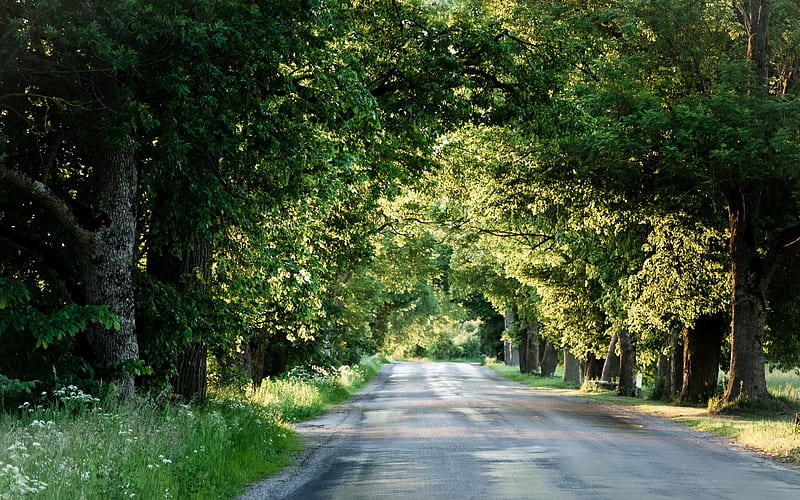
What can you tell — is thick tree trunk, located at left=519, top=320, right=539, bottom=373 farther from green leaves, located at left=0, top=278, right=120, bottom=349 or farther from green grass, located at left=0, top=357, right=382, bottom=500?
green leaves, located at left=0, top=278, right=120, bottom=349

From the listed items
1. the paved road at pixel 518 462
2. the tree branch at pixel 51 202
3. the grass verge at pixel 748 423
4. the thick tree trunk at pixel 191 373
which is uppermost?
the tree branch at pixel 51 202

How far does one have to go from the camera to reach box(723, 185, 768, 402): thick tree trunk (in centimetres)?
2334

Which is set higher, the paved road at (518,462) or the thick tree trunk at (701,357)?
the thick tree trunk at (701,357)

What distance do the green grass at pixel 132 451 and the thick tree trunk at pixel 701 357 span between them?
53.1 ft

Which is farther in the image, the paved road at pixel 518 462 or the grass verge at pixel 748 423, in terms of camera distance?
the grass verge at pixel 748 423

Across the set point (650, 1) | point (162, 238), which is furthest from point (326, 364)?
point (162, 238)

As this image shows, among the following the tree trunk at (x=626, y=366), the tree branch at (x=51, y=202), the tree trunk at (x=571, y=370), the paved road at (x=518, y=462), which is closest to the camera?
the paved road at (x=518, y=462)

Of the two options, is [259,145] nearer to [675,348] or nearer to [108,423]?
[108,423]

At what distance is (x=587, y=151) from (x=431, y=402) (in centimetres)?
1078

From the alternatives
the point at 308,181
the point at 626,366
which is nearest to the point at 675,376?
the point at 626,366

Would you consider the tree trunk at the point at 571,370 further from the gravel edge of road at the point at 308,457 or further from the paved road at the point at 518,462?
the paved road at the point at 518,462

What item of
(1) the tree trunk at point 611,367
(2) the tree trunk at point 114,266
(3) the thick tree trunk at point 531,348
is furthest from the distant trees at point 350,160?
(3) the thick tree trunk at point 531,348

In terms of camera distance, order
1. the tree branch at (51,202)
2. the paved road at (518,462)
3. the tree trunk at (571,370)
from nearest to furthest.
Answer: the paved road at (518,462), the tree branch at (51,202), the tree trunk at (571,370)

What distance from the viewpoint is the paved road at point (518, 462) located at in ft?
34.3
